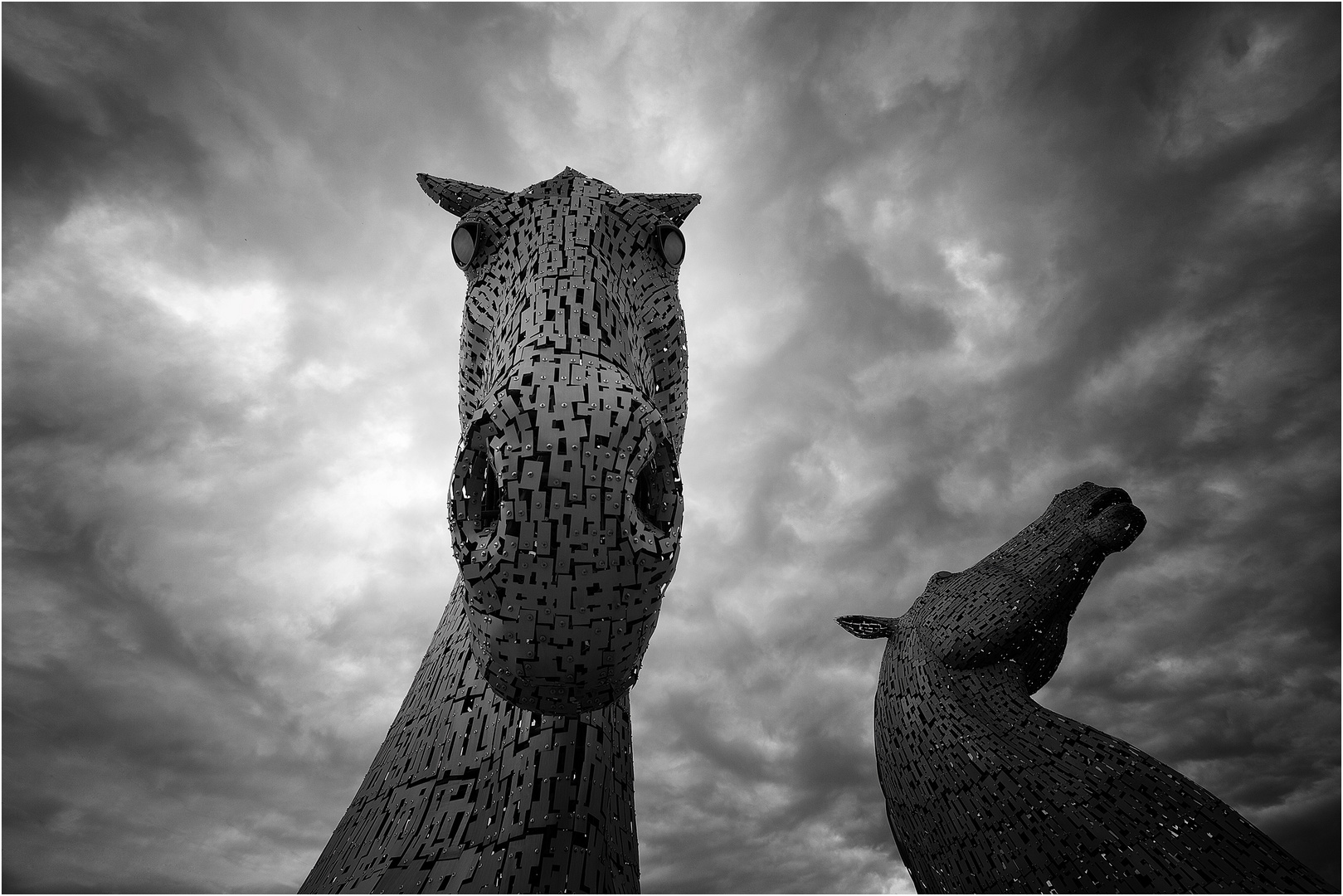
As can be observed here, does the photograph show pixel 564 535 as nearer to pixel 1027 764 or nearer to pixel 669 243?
pixel 669 243

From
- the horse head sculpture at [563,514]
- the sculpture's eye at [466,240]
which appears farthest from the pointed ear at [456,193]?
the horse head sculpture at [563,514]

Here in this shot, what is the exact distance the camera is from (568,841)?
5.43 ft

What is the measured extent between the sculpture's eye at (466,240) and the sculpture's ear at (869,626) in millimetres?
2925

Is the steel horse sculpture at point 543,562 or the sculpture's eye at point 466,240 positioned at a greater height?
the sculpture's eye at point 466,240

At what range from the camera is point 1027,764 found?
9.82ft

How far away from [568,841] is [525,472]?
0.90 meters

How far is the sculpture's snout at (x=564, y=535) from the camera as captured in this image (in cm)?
128

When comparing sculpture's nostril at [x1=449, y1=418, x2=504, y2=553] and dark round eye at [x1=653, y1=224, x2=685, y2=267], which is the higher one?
dark round eye at [x1=653, y1=224, x2=685, y2=267]

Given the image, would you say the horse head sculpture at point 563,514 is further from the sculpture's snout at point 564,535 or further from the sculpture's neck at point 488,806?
the sculpture's neck at point 488,806

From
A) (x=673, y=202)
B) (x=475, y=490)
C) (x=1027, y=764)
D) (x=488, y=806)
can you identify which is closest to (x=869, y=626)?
(x=1027, y=764)

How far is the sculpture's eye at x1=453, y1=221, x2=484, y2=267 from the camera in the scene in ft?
7.28

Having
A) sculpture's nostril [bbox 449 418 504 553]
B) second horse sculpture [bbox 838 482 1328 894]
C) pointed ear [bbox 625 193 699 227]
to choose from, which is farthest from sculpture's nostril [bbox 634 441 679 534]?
second horse sculpture [bbox 838 482 1328 894]

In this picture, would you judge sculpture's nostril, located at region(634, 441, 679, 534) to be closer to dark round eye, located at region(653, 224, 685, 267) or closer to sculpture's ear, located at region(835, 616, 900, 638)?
dark round eye, located at region(653, 224, 685, 267)

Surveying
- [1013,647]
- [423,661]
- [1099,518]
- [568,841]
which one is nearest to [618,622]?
[568,841]
